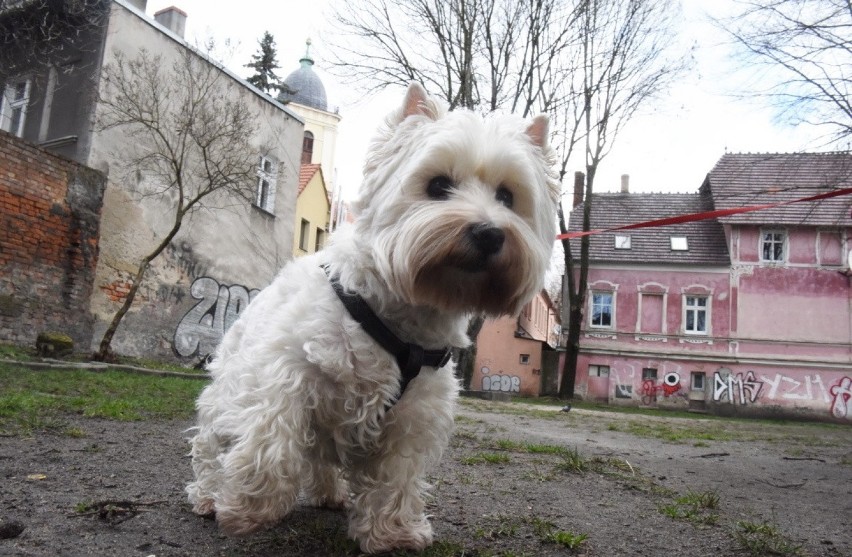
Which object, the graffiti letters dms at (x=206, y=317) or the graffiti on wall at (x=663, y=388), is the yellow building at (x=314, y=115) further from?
the graffiti letters dms at (x=206, y=317)

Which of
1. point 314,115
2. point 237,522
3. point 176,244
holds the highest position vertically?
point 314,115

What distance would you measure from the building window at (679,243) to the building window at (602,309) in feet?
12.6

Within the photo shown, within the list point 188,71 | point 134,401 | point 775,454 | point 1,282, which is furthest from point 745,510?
point 188,71

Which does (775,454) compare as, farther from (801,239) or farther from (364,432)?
(801,239)

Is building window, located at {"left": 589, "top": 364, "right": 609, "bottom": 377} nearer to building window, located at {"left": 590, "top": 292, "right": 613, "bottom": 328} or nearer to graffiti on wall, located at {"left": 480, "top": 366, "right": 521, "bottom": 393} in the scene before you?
building window, located at {"left": 590, "top": 292, "right": 613, "bottom": 328}

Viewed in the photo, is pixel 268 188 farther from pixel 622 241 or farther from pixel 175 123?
pixel 622 241

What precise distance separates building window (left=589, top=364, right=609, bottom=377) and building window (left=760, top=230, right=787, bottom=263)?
892 cm

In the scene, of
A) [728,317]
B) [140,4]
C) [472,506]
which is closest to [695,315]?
[728,317]

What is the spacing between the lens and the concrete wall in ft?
52.1

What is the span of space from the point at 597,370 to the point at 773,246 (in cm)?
1006

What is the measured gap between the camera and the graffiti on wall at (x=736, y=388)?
3212cm

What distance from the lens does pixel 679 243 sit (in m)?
34.2

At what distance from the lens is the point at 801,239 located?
107 ft

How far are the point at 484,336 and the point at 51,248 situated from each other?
24668 mm
